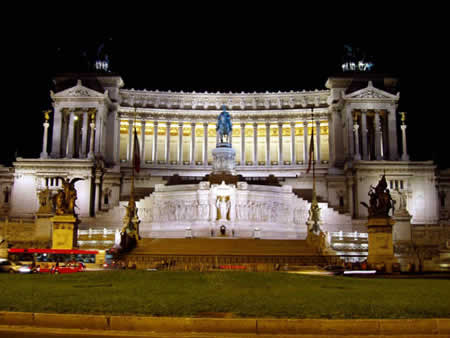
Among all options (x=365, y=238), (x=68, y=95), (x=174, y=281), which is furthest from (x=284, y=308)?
(x=68, y=95)

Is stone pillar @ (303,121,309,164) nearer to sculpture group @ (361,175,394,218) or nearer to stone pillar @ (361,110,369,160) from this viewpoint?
stone pillar @ (361,110,369,160)

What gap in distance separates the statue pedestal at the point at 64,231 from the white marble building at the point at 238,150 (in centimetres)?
2210

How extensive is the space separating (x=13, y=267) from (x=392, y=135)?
222ft

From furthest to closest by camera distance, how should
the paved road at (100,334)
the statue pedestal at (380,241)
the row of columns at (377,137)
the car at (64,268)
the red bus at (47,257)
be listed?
the row of columns at (377,137) < the statue pedestal at (380,241) < the red bus at (47,257) < the car at (64,268) < the paved road at (100,334)

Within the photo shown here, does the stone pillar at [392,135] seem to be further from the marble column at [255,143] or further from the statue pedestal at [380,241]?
the statue pedestal at [380,241]

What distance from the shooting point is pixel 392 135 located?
84562mm

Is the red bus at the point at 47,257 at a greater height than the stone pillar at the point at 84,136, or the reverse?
the stone pillar at the point at 84,136

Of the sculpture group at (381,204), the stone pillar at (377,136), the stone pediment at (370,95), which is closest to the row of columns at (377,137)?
the stone pillar at (377,136)

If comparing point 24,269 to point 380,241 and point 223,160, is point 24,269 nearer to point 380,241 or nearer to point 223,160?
point 380,241

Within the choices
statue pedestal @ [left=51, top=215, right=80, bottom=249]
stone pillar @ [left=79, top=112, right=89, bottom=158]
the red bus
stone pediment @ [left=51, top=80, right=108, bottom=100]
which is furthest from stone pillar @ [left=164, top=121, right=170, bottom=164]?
the red bus

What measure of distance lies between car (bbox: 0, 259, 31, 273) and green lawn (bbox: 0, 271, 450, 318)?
9.86 m

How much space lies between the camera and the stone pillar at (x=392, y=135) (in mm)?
83500

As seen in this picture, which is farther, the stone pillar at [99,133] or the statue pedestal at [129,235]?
the stone pillar at [99,133]

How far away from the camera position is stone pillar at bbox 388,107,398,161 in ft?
274
